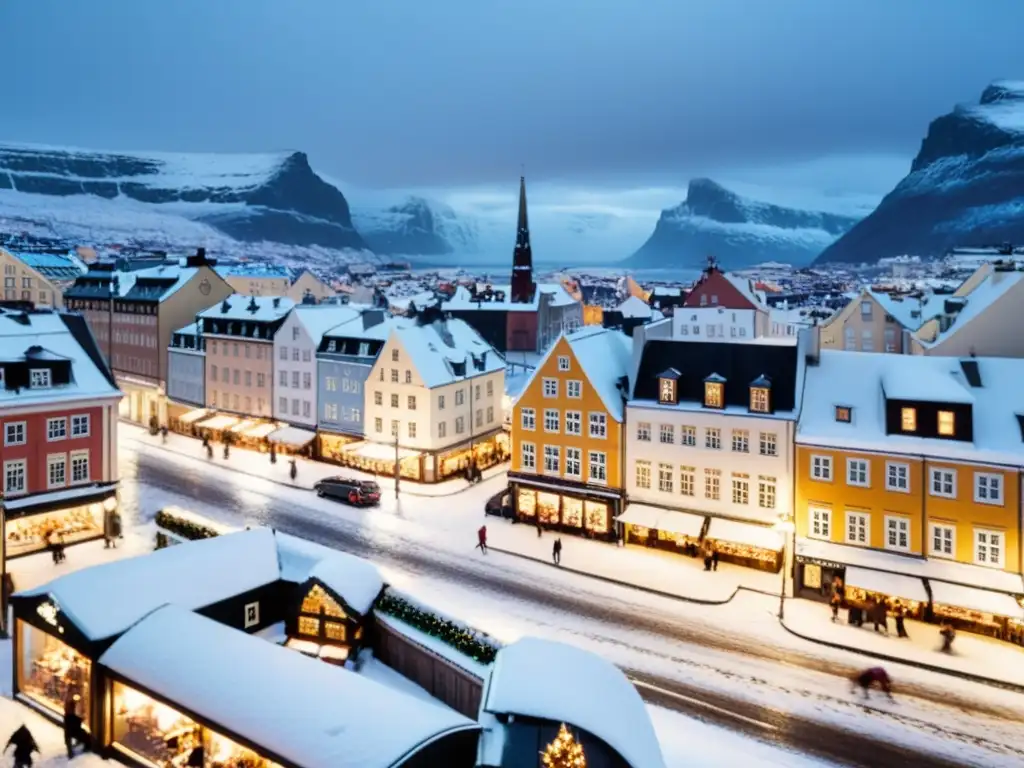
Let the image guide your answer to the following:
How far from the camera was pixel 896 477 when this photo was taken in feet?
112

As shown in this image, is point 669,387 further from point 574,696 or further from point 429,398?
point 574,696

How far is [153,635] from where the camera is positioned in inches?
896

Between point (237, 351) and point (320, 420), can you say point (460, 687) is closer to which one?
point (320, 420)

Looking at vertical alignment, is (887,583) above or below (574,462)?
below

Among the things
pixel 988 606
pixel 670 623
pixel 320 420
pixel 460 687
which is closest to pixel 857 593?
pixel 988 606

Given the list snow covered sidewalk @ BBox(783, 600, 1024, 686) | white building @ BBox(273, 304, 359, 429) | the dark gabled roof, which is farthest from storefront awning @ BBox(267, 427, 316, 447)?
snow covered sidewalk @ BBox(783, 600, 1024, 686)

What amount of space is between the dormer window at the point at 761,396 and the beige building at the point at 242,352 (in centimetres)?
4178

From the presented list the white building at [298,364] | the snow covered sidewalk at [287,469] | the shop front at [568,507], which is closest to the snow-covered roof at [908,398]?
the shop front at [568,507]

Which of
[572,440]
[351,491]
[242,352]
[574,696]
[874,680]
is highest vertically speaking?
[242,352]

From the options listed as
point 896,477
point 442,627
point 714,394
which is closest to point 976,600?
point 896,477

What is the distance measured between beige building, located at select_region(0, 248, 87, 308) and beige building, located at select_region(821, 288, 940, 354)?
96.1 metres

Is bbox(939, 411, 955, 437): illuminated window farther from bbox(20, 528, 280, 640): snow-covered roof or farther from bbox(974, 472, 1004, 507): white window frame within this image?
bbox(20, 528, 280, 640): snow-covered roof

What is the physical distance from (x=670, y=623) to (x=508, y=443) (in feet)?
105

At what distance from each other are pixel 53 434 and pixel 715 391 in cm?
3564
